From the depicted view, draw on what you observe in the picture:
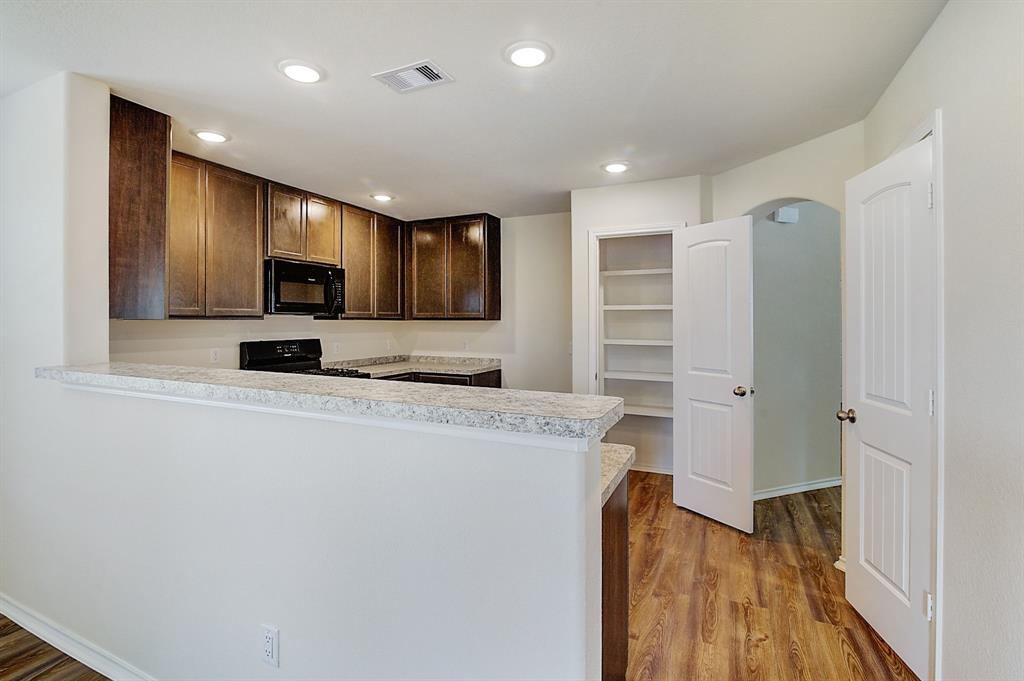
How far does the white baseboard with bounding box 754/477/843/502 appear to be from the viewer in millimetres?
3879

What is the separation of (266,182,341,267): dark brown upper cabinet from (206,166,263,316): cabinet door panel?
115 mm

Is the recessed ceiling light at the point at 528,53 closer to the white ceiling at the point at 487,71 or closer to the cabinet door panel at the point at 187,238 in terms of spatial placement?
the white ceiling at the point at 487,71

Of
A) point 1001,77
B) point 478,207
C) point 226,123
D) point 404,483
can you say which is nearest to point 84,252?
point 226,123

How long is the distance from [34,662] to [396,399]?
2.09m

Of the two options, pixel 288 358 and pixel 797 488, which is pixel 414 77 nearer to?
pixel 288 358

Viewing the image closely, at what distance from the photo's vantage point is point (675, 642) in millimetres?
2139

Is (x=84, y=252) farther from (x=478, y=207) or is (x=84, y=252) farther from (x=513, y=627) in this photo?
(x=478, y=207)

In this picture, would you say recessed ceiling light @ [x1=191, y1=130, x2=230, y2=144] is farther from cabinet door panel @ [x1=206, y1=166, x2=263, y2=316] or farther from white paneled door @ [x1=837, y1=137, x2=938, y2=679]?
white paneled door @ [x1=837, y1=137, x2=938, y2=679]

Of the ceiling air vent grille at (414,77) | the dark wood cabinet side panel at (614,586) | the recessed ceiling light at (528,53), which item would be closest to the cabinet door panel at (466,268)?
the ceiling air vent grille at (414,77)

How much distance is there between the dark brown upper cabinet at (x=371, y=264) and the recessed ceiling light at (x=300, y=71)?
7.60 ft

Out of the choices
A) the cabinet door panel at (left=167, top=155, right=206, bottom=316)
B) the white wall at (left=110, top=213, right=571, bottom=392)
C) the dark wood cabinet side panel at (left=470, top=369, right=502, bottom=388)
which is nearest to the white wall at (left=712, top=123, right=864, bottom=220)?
the white wall at (left=110, top=213, right=571, bottom=392)

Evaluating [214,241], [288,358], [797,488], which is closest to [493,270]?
[288,358]

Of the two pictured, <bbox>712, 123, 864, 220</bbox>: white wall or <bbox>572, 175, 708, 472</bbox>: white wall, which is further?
<bbox>572, 175, 708, 472</bbox>: white wall

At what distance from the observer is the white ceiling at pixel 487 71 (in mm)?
1702
